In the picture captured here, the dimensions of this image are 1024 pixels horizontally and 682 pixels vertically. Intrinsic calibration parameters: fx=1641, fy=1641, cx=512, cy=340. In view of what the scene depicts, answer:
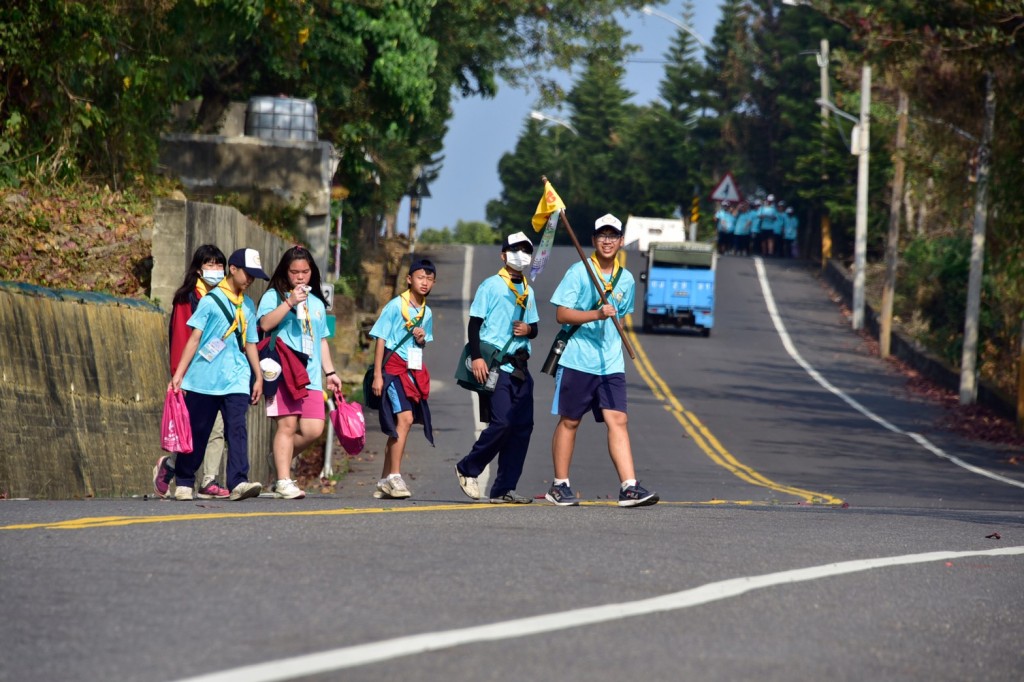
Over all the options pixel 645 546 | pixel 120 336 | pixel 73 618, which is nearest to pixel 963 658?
pixel 645 546

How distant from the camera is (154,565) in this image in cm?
735

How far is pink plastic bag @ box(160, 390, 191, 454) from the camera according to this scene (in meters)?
11.2

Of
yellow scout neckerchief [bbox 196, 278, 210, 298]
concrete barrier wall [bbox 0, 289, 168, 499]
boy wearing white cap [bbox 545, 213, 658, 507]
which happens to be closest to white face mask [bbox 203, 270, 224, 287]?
yellow scout neckerchief [bbox 196, 278, 210, 298]

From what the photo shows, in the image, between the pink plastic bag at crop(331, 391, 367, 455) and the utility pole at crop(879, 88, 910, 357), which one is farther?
the utility pole at crop(879, 88, 910, 357)

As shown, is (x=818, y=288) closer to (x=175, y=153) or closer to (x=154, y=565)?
(x=175, y=153)

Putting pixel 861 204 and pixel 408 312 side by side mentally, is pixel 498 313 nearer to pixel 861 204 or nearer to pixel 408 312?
pixel 408 312

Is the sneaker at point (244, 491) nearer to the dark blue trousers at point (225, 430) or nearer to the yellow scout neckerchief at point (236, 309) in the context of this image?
the dark blue trousers at point (225, 430)

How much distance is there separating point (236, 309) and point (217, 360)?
0.38 meters

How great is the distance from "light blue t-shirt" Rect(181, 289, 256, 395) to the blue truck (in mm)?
28885

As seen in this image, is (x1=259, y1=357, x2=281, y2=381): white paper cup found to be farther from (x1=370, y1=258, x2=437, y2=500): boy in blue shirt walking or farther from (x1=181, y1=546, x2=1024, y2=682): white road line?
(x1=181, y1=546, x2=1024, y2=682): white road line

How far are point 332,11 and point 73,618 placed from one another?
25.4 meters

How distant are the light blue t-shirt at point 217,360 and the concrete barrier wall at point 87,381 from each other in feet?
4.53

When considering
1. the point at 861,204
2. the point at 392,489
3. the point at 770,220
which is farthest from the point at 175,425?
the point at 770,220

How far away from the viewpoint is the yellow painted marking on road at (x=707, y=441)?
18.6 m
